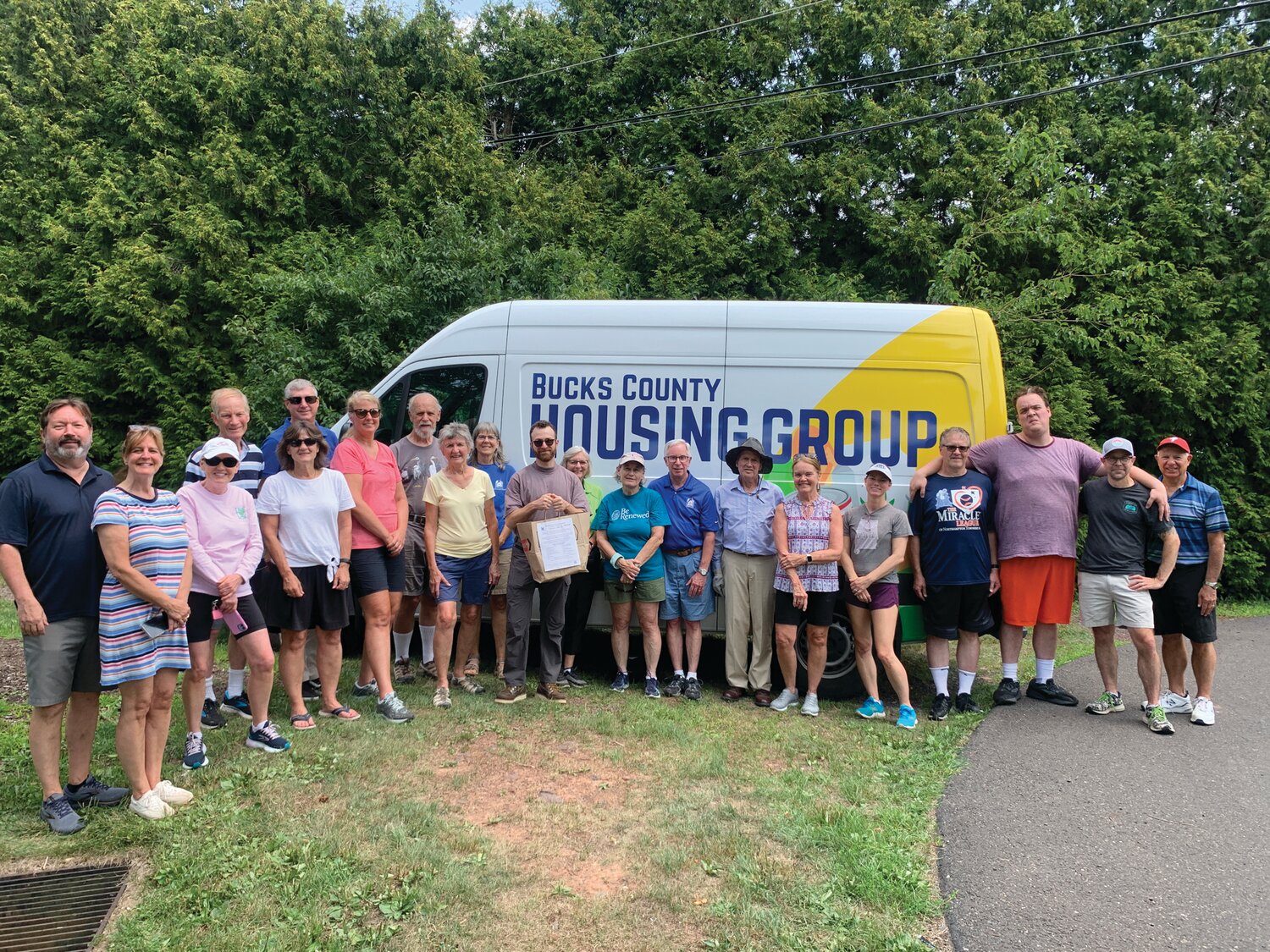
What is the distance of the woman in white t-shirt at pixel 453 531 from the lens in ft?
18.3

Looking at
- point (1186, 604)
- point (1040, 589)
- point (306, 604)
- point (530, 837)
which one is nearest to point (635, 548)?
point (306, 604)

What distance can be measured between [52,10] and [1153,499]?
1851 centimetres

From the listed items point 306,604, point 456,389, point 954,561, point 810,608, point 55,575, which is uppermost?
point 456,389

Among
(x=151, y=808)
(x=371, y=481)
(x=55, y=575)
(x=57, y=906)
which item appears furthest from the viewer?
(x=371, y=481)

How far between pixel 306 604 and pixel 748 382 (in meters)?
3.22

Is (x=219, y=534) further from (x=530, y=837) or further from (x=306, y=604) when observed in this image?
(x=530, y=837)

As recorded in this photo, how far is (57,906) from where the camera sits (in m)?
3.19

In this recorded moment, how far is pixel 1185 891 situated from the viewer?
11.3ft

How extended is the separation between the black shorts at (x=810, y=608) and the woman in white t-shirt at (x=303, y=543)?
9.07 ft

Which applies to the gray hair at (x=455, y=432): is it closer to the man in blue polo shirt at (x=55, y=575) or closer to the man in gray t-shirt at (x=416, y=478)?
the man in gray t-shirt at (x=416, y=478)

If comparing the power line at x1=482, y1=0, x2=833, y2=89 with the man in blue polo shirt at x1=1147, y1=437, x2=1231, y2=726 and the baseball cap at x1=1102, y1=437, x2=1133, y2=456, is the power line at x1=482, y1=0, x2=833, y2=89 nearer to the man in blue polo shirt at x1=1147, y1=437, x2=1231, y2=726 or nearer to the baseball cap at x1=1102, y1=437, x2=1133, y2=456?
the baseball cap at x1=1102, y1=437, x2=1133, y2=456

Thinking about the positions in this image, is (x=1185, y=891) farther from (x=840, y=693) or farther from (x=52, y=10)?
(x=52, y=10)

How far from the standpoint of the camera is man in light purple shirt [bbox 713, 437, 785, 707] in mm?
5957

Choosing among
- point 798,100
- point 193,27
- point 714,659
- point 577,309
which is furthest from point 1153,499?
point 193,27
